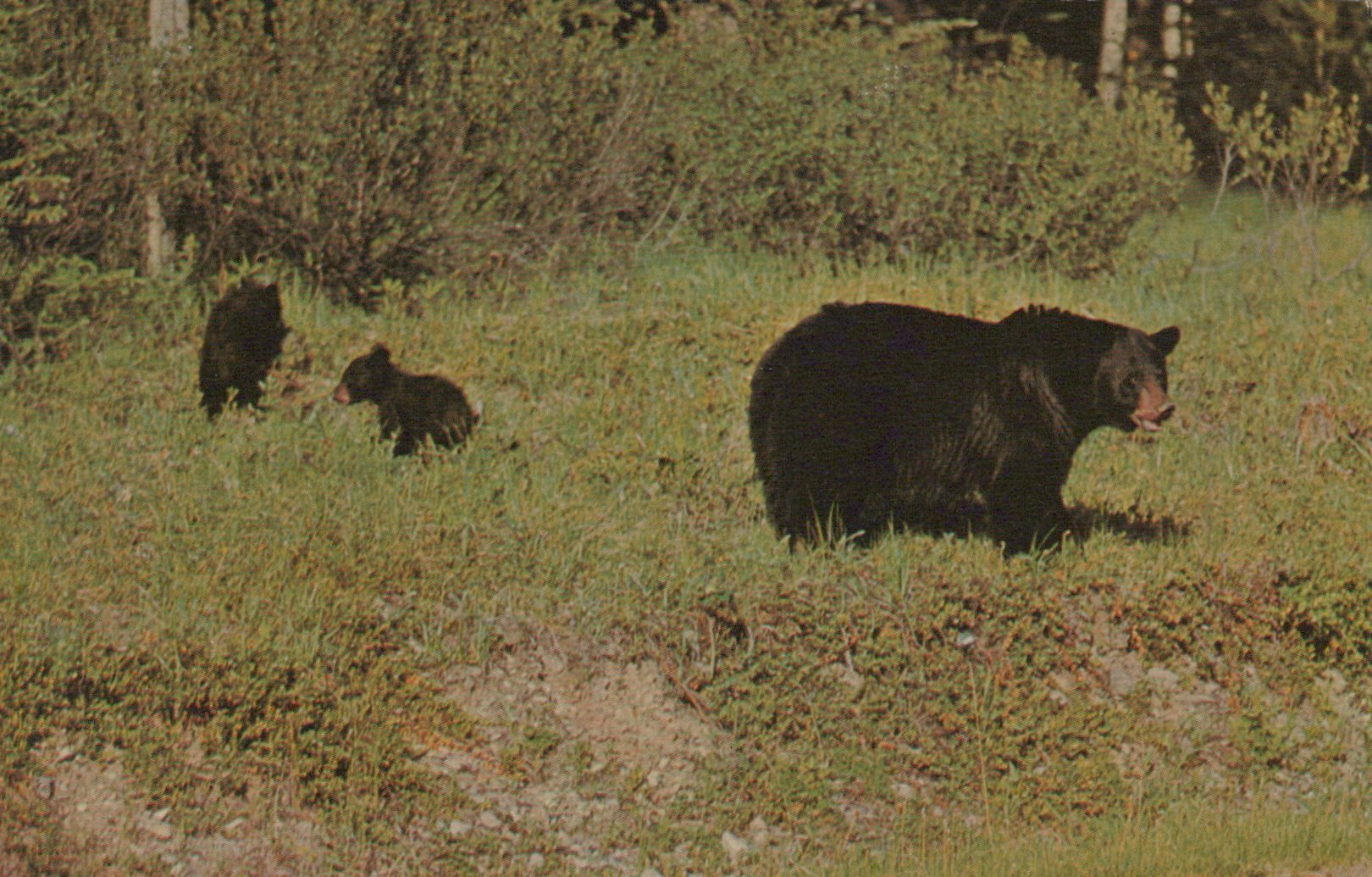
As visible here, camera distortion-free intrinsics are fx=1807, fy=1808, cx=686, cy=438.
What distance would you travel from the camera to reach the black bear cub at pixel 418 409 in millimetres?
8555

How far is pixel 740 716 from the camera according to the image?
680cm

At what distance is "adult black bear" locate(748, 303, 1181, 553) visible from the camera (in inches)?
285

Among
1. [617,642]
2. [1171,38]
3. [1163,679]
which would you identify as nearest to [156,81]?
[617,642]

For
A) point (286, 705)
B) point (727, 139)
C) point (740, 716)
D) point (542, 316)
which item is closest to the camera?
point (286, 705)

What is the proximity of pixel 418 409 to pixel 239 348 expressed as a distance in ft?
3.71

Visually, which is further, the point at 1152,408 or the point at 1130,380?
the point at 1130,380

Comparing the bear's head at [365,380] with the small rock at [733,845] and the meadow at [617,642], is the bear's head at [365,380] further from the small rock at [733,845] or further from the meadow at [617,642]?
the small rock at [733,845]

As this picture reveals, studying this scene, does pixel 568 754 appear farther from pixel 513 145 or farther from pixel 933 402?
pixel 513 145

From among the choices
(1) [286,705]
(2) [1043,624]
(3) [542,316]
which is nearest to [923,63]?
(3) [542,316]

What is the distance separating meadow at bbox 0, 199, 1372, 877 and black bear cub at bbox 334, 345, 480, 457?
0.42ft

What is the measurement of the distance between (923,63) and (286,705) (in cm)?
825

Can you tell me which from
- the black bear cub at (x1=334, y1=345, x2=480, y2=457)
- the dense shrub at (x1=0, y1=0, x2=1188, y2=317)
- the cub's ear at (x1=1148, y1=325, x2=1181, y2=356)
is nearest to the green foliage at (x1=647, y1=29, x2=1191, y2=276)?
the dense shrub at (x1=0, y1=0, x2=1188, y2=317)

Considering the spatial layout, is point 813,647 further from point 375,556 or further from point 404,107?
point 404,107

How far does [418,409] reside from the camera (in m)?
8.59
